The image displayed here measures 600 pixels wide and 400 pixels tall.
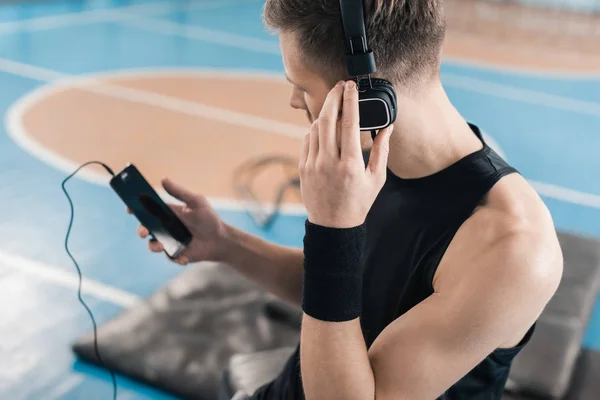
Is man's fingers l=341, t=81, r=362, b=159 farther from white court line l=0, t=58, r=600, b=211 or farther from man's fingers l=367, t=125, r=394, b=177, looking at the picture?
white court line l=0, t=58, r=600, b=211

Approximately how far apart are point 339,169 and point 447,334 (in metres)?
0.44

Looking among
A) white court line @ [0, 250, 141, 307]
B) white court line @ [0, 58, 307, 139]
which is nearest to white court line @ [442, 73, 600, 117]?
white court line @ [0, 58, 307, 139]

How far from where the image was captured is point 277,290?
2.42 metres

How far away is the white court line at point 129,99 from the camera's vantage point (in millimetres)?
5594

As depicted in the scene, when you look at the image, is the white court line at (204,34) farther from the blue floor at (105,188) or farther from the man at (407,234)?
the man at (407,234)

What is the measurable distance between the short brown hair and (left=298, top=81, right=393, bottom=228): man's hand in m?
0.13

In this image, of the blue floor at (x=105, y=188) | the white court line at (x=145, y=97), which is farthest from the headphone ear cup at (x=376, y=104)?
the white court line at (x=145, y=97)

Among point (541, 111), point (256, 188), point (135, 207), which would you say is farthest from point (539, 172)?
point (135, 207)

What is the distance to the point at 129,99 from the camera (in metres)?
7.29

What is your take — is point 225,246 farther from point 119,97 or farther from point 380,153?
point 119,97

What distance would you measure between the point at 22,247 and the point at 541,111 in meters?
5.42

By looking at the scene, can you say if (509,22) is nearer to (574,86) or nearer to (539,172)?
(574,86)

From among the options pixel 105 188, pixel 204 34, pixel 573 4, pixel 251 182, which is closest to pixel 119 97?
pixel 105 188

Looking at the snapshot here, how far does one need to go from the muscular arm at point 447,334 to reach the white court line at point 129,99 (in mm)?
3510
